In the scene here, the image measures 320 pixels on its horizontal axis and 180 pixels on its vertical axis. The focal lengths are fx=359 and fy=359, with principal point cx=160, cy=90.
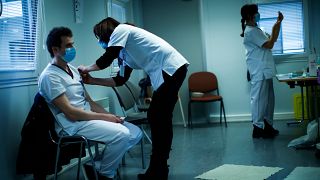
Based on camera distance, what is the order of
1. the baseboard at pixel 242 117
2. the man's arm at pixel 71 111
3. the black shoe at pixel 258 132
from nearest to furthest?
1. the man's arm at pixel 71 111
2. the black shoe at pixel 258 132
3. the baseboard at pixel 242 117

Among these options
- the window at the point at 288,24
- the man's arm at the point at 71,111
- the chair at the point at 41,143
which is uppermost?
Answer: the window at the point at 288,24

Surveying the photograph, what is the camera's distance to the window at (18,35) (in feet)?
8.47

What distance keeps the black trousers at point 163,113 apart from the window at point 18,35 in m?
1.08

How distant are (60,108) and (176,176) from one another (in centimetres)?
110

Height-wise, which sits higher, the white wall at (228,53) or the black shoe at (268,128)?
the white wall at (228,53)

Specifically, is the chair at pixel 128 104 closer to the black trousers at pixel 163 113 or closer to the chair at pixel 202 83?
the black trousers at pixel 163 113

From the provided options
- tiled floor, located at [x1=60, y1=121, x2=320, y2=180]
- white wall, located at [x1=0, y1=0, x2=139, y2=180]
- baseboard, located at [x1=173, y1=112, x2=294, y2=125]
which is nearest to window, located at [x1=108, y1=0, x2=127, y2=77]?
white wall, located at [x1=0, y1=0, x2=139, y2=180]

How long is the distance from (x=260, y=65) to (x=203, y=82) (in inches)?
59.3

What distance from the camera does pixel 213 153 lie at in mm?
3564

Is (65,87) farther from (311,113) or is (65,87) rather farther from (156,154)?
(311,113)

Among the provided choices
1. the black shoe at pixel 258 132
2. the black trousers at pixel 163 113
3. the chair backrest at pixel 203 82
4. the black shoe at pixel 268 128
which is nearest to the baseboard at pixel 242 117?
the chair backrest at pixel 203 82

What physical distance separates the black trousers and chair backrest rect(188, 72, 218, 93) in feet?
9.72

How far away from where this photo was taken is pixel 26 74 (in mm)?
2795

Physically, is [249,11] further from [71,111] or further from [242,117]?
[71,111]
